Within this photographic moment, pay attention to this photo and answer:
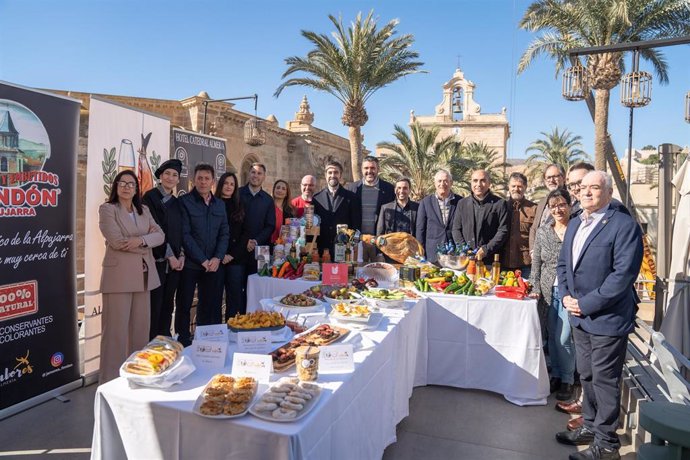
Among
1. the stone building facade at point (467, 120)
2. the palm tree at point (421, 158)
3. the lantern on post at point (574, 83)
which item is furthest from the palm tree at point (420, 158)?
the stone building facade at point (467, 120)

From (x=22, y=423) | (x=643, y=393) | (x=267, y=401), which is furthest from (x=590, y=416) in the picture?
(x=22, y=423)

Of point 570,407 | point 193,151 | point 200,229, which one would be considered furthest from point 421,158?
point 570,407

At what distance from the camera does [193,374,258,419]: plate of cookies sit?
6.28 feet

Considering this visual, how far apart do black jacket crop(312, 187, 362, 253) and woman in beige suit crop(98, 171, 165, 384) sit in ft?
7.41

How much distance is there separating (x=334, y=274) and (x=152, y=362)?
2.40 metres

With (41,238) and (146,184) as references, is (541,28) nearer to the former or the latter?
(146,184)

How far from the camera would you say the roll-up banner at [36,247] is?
3.76 metres

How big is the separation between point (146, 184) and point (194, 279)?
4.42 feet

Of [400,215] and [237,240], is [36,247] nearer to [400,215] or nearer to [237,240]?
[237,240]

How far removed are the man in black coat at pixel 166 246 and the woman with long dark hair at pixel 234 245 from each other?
60 centimetres

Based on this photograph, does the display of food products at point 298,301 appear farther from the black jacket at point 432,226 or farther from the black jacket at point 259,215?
the black jacket at point 432,226

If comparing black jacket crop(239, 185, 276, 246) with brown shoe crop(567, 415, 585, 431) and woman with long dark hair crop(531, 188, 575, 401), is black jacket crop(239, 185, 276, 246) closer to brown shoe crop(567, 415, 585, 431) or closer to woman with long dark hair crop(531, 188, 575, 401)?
woman with long dark hair crop(531, 188, 575, 401)

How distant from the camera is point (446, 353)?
4344mm

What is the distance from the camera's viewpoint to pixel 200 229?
15.7 feet
